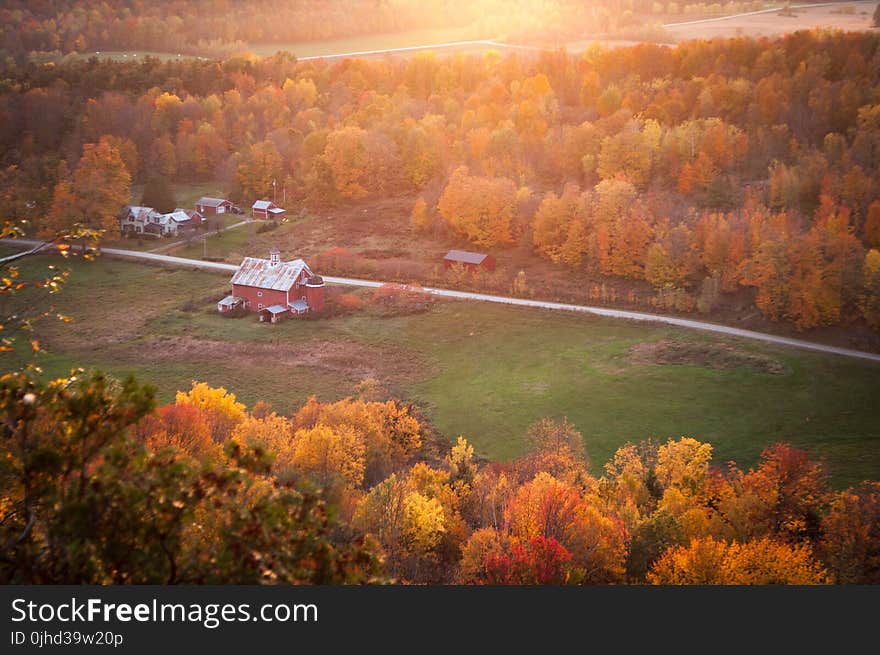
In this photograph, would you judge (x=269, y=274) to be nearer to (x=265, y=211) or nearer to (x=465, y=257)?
(x=465, y=257)

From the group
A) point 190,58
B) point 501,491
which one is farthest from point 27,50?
point 501,491

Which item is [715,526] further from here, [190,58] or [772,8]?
[190,58]

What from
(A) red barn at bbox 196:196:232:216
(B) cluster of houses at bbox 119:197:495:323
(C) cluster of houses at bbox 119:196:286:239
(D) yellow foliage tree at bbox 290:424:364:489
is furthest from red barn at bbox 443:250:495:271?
(D) yellow foliage tree at bbox 290:424:364:489

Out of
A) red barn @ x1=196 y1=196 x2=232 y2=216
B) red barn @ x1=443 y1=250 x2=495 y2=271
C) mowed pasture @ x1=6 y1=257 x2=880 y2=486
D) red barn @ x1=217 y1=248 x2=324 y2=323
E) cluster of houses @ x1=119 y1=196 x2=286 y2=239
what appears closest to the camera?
mowed pasture @ x1=6 y1=257 x2=880 y2=486

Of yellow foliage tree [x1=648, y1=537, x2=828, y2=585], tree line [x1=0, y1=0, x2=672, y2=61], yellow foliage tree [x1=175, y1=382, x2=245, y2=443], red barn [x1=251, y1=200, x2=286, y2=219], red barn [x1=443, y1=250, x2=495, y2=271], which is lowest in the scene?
red barn [x1=443, y1=250, x2=495, y2=271]

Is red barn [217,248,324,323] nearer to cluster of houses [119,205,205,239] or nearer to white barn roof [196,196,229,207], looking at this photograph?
cluster of houses [119,205,205,239]

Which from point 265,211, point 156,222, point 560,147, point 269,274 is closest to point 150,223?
point 156,222
